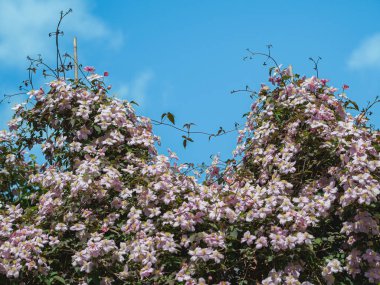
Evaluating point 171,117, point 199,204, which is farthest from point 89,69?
point 199,204

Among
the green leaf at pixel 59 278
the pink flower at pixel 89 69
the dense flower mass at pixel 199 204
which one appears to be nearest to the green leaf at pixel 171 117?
the dense flower mass at pixel 199 204

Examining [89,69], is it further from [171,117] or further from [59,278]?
[59,278]

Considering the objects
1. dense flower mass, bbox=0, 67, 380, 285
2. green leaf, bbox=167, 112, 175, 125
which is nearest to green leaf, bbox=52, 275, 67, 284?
dense flower mass, bbox=0, 67, 380, 285

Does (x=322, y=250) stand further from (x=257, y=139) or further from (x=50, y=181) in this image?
(x=50, y=181)

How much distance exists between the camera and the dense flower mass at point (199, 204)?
3.69m

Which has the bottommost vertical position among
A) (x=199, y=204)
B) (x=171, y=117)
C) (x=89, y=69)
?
(x=199, y=204)

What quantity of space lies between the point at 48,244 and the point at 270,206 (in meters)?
1.44

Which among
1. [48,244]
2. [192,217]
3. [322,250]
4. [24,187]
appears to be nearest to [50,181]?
[48,244]

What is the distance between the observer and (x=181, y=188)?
13.5 ft

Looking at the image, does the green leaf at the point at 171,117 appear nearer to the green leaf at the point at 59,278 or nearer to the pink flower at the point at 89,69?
the pink flower at the point at 89,69

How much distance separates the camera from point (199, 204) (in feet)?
12.6

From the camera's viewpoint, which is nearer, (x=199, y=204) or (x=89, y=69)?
(x=199, y=204)

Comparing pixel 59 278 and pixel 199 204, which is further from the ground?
pixel 199 204

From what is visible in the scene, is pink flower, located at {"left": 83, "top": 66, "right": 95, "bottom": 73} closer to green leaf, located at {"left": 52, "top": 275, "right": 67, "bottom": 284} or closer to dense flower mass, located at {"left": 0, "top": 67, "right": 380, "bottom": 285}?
dense flower mass, located at {"left": 0, "top": 67, "right": 380, "bottom": 285}
